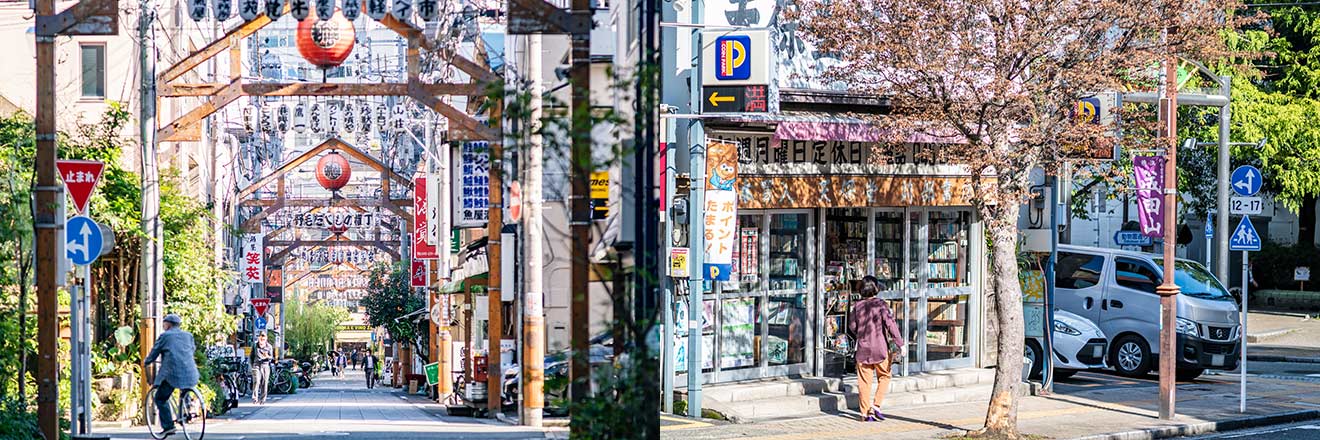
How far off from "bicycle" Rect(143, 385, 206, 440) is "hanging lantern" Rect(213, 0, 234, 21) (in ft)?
16.7

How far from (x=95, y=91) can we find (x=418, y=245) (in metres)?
8.83

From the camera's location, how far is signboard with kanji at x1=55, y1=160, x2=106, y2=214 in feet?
46.7

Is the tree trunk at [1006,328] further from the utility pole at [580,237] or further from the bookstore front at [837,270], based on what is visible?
the utility pole at [580,237]

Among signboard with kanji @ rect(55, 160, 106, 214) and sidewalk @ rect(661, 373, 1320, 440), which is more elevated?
signboard with kanji @ rect(55, 160, 106, 214)

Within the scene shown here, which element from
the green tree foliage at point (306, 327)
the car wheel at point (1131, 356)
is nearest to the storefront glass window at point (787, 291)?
the car wheel at point (1131, 356)

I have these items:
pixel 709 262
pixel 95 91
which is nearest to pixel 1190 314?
pixel 709 262

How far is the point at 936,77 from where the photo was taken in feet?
49.3

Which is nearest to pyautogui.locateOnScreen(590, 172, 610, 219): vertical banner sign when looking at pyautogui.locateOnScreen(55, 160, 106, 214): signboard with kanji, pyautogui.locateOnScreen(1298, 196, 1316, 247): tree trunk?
pyautogui.locateOnScreen(55, 160, 106, 214): signboard with kanji

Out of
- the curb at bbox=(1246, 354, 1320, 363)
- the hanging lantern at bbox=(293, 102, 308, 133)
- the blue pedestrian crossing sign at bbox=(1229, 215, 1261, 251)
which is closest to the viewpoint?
the blue pedestrian crossing sign at bbox=(1229, 215, 1261, 251)

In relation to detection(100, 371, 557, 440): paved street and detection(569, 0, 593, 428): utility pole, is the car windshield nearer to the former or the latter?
detection(100, 371, 557, 440): paved street

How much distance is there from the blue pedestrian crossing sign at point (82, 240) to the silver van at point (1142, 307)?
652 inches

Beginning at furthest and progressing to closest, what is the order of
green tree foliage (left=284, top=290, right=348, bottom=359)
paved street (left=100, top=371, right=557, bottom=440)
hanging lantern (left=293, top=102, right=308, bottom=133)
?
green tree foliage (left=284, top=290, right=348, bottom=359)
hanging lantern (left=293, top=102, right=308, bottom=133)
paved street (left=100, top=371, right=557, bottom=440)

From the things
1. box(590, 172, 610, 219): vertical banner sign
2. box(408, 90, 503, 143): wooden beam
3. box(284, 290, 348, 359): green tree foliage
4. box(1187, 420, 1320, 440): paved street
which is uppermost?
box(408, 90, 503, 143): wooden beam

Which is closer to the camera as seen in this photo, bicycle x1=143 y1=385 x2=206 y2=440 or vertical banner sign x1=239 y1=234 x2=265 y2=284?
bicycle x1=143 y1=385 x2=206 y2=440
